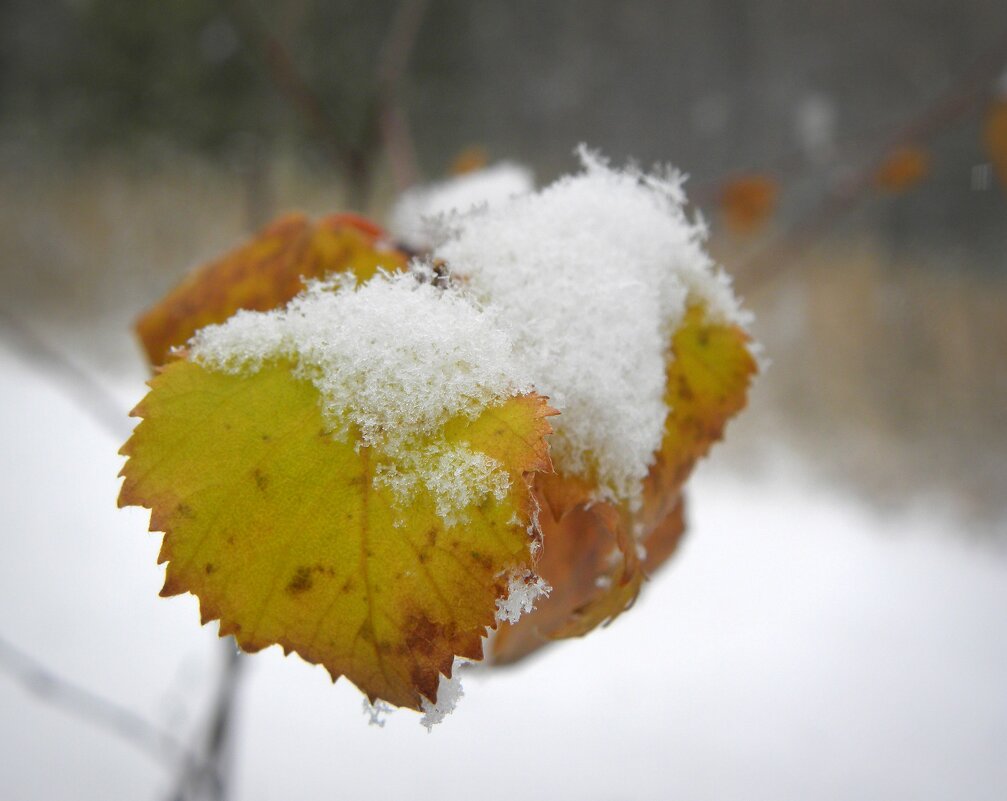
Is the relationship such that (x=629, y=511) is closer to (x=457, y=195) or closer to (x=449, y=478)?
(x=449, y=478)

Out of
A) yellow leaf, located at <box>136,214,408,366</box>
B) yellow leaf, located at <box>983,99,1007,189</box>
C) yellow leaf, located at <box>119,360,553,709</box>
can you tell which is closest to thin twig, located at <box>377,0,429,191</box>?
yellow leaf, located at <box>136,214,408,366</box>

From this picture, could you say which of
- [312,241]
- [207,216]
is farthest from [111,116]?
[312,241]

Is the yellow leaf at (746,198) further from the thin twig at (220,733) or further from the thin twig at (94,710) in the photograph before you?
the thin twig at (94,710)

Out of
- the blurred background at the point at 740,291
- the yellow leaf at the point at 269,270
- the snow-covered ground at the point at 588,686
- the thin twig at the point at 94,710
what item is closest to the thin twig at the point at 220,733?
the thin twig at the point at 94,710

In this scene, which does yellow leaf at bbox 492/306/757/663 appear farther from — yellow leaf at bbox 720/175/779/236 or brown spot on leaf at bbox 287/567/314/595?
yellow leaf at bbox 720/175/779/236

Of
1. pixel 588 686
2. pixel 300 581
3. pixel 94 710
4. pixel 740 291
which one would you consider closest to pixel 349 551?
A: pixel 300 581

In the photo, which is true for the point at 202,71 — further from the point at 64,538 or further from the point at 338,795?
the point at 338,795
